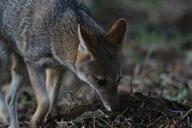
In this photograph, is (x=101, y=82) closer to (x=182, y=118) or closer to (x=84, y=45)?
(x=84, y=45)

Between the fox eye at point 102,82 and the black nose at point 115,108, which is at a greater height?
the fox eye at point 102,82

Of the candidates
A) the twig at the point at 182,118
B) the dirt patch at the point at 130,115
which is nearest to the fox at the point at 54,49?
the dirt patch at the point at 130,115

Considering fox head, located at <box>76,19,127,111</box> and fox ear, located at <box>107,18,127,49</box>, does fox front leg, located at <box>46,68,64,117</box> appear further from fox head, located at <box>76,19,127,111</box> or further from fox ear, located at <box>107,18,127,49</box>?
fox ear, located at <box>107,18,127,49</box>

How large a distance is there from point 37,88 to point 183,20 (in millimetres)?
10829

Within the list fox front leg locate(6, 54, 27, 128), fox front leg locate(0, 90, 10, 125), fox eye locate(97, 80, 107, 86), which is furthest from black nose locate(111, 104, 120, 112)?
fox front leg locate(6, 54, 27, 128)

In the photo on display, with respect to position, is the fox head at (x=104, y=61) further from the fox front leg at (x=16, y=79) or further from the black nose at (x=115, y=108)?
the fox front leg at (x=16, y=79)

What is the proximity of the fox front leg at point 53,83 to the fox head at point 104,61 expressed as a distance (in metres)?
1.00

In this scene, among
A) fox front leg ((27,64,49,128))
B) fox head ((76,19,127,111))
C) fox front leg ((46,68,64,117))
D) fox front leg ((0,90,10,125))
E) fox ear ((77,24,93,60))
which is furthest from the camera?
fox front leg ((46,68,64,117))

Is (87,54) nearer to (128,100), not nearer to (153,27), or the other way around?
(128,100)

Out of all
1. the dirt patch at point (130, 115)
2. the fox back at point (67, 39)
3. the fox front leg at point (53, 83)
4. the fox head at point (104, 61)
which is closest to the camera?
the dirt patch at point (130, 115)

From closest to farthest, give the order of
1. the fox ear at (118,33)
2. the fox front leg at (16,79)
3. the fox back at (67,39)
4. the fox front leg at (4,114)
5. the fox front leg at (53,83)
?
the fox back at (67,39) → the fox ear at (118,33) → the fox front leg at (4,114) → the fox front leg at (53,83) → the fox front leg at (16,79)

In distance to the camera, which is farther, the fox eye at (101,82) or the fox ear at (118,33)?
the fox ear at (118,33)

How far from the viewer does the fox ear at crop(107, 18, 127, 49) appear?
7383 millimetres

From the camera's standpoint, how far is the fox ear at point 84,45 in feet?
23.0
